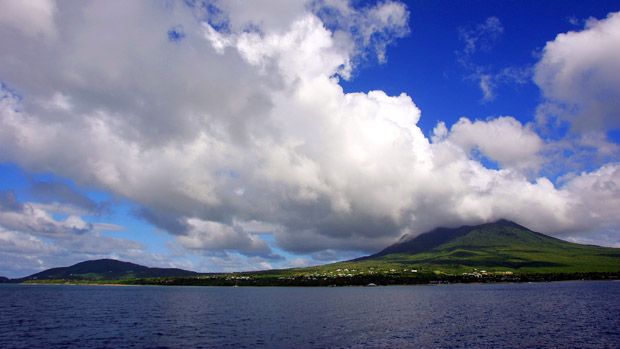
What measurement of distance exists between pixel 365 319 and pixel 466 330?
28.5 metres

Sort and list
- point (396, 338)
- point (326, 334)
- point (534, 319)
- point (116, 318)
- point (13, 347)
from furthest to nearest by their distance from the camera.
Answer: point (116, 318) < point (534, 319) < point (326, 334) < point (396, 338) < point (13, 347)

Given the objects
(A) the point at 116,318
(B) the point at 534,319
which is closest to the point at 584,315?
(B) the point at 534,319

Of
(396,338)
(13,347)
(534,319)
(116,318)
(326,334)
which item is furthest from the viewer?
(116,318)

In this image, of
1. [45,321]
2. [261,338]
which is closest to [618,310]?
[261,338]

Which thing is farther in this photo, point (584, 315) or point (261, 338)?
point (584, 315)

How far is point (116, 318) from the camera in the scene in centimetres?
11638

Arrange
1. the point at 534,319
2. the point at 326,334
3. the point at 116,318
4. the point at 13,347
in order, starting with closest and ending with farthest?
the point at 13,347 < the point at 326,334 < the point at 534,319 < the point at 116,318

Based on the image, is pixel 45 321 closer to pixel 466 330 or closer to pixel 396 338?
pixel 396 338

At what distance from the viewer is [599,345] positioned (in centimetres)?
6850

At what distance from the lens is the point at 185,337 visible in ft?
264

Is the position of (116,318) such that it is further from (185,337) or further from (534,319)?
(534,319)

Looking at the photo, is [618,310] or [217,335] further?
[618,310]

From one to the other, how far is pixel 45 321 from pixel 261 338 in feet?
213

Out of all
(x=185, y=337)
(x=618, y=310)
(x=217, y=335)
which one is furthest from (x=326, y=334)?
(x=618, y=310)
